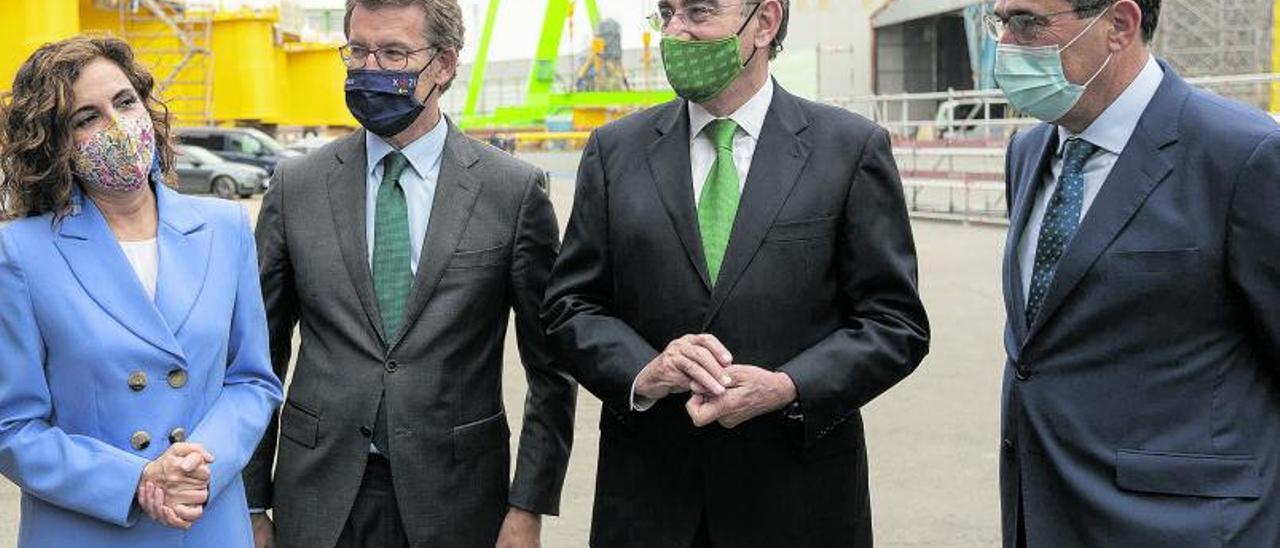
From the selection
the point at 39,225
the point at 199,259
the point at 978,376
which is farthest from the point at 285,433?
the point at 978,376

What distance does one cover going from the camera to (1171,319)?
2449 mm

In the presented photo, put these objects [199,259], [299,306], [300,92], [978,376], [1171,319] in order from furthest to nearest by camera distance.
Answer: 1. [300,92]
2. [978,376]
3. [299,306]
4. [199,259]
5. [1171,319]

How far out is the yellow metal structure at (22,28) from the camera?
79.2 ft

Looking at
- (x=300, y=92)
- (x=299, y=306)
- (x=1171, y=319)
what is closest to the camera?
(x=1171, y=319)

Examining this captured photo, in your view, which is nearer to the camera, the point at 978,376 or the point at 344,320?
the point at 344,320

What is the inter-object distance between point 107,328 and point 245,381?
330 mm

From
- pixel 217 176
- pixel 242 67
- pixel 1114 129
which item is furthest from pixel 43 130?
pixel 242 67

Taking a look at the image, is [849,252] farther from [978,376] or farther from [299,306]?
[978,376]

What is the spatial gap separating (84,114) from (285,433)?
83 centimetres

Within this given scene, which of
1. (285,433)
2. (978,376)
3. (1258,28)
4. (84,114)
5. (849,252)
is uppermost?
(1258,28)

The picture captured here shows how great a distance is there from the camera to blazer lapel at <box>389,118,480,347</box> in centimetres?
296

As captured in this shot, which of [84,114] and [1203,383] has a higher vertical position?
[84,114]

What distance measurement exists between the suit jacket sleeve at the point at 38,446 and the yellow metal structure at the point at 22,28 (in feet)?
77.5

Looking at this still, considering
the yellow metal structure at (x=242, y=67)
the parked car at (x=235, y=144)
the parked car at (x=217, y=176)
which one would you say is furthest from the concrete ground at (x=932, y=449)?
the yellow metal structure at (x=242, y=67)
